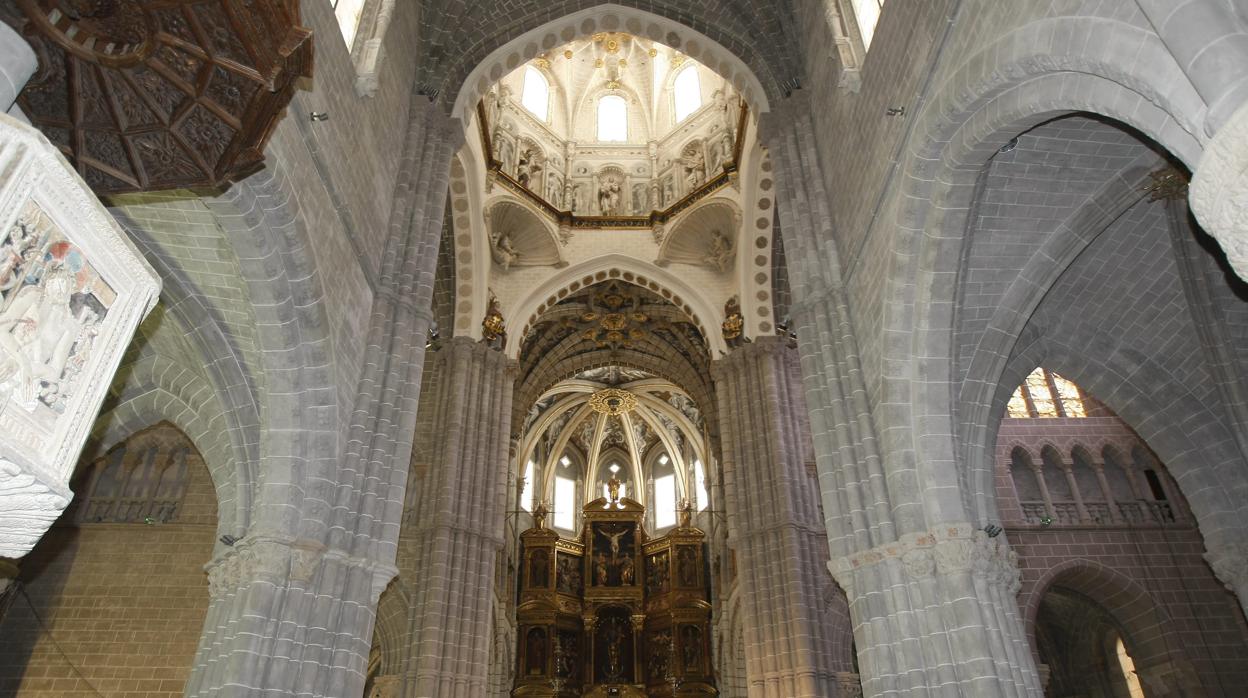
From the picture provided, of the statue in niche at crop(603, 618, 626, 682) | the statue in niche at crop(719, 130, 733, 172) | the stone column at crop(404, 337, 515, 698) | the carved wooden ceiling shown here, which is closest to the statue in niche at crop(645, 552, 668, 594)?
the statue in niche at crop(603, 618, 626, 682)

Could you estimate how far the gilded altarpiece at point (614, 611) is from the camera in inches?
966

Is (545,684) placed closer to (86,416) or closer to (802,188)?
(802,188)

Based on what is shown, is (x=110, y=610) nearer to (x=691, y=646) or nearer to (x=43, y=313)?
(x=43, y=313)

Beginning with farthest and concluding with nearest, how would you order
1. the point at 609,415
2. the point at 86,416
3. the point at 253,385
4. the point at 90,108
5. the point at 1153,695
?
the point at 609,415 → the point at 1153,695 → the point at 253,385 → the point at 90,108 → the point at 86,416

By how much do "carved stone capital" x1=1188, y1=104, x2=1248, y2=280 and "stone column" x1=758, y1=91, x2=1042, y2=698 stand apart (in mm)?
5101

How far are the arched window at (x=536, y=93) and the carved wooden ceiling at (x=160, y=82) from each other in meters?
16.4

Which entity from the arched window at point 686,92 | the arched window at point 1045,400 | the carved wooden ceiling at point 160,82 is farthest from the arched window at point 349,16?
the arched window at point 1045,400

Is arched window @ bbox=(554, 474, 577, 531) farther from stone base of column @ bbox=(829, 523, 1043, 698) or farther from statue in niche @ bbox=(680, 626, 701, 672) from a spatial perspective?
stone base of column @ bbox=(829, 523, 1043, 698)

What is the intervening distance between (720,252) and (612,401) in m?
9.27

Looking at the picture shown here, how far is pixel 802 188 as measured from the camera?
11945 mm

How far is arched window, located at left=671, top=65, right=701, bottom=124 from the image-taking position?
73.2ft

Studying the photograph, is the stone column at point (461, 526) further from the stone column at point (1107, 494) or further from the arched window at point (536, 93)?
the stone column at point (1107, 494)

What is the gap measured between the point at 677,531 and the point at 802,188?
16.4 m

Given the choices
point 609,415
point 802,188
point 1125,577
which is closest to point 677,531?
point 609,415
